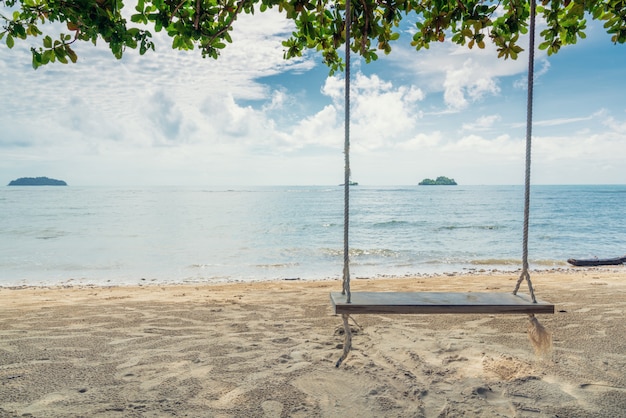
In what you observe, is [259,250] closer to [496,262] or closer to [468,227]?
[496,262]

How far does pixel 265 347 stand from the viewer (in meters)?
3.45

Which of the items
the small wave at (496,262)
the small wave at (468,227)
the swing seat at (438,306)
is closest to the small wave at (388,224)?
the small wave at (468,227)

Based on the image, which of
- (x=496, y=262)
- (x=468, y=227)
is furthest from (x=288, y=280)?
(x=468, y=227)

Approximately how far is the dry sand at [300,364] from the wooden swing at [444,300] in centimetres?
41

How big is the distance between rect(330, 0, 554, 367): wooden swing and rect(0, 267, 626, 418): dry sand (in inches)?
16.1

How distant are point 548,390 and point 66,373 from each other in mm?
3321

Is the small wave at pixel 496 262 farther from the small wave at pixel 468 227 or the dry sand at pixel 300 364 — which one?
the small wave at pixel 468 227

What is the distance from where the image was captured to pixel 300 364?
306 cm

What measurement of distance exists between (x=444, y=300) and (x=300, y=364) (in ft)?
3.99

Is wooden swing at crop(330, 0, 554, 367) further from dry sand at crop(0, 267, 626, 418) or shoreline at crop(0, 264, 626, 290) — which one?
shoreline at crop(0, 264, 626, 290)

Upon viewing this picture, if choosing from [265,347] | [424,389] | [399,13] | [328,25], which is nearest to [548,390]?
[424,389]

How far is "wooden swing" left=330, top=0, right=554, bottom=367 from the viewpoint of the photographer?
2.38 m

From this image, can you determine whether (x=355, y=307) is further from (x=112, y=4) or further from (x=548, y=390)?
(x=112, y=4)

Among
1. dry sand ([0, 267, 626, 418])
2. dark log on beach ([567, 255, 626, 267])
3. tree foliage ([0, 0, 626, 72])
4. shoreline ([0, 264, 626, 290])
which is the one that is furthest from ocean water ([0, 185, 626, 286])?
tree foliage ([0, 0, 626, 72])
